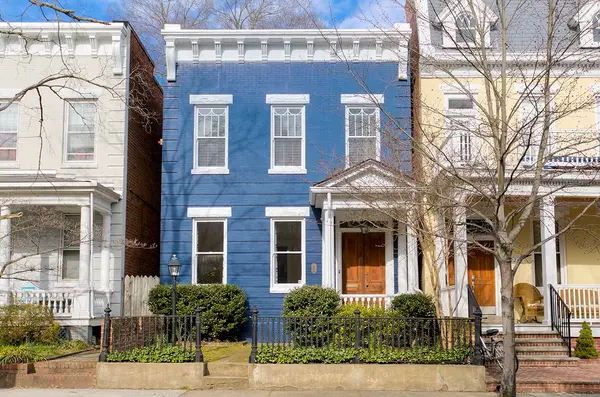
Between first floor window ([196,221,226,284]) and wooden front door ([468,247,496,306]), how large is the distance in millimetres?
6600

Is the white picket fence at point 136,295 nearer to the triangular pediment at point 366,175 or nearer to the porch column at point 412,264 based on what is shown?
the triangular pediment at point 366,175

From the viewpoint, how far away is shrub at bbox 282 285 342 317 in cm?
1462

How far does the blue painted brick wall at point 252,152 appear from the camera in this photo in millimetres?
16891

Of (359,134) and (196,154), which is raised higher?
(359,134)

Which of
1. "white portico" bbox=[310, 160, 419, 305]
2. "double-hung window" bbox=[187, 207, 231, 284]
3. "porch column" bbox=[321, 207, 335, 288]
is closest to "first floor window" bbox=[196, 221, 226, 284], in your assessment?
"double-hung window" bbox=[187, 207, 231, 284]

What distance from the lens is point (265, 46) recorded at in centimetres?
1744

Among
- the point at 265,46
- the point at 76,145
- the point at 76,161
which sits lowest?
the point at 76,161

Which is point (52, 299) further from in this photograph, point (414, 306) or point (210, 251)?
point (414, 306)

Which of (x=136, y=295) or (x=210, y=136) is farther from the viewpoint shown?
(x=210, y=136)

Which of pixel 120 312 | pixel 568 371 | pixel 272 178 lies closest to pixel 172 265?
pixel 120 312

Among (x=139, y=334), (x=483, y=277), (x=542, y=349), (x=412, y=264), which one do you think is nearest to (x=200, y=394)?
(x=139, y=334)

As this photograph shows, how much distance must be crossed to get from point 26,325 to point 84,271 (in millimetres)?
2251

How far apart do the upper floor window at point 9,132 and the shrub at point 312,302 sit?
834cm

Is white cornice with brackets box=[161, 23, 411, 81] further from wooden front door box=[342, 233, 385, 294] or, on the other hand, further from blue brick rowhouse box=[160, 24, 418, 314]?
wooden front door box=[342, 233, 385, 294]
